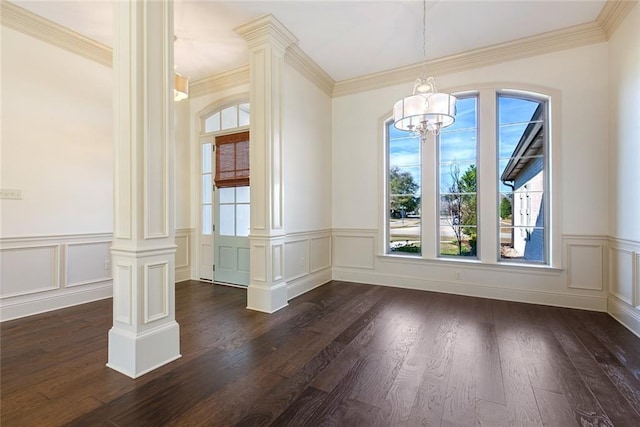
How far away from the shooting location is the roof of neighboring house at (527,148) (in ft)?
12.6

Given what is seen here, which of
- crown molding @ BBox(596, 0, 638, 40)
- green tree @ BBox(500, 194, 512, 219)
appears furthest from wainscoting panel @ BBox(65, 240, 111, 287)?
crown molding @ BBox(596, 0, 638, 40)

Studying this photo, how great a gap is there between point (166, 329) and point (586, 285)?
177 inches

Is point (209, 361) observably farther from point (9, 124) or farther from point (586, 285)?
point (586, 285)

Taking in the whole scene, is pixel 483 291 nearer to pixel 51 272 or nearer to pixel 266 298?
pixel 266 298

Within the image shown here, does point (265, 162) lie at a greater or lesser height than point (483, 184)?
greater

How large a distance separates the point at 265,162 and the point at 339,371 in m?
2.32

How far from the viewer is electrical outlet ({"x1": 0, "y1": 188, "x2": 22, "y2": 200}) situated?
10.0ft

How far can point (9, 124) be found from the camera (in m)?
3.08

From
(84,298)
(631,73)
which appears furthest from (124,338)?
(631,73)

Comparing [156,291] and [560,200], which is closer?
[156,291]

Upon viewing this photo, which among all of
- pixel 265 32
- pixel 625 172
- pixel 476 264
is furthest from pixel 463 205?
pixel 265 32

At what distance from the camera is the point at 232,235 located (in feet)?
15.3

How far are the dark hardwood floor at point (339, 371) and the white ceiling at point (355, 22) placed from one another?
3.29 m

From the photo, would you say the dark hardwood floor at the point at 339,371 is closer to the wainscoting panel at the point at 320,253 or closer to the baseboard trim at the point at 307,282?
the baseboard trim at the point at 307,282
